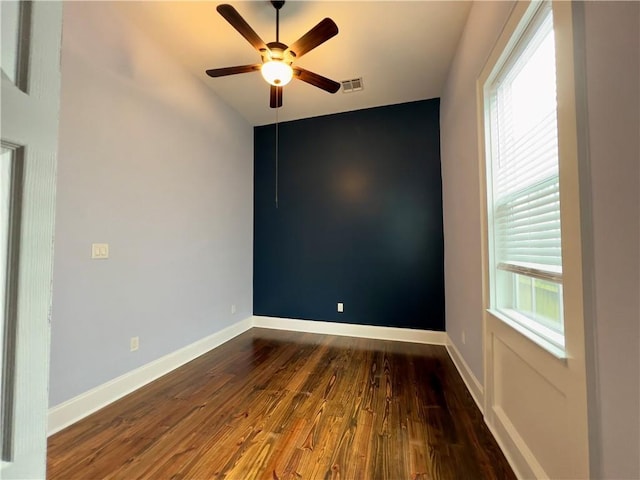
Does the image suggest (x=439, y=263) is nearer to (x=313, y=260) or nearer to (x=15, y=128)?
(x=313, y=260)

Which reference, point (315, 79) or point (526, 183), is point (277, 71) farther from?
point (526, 183)

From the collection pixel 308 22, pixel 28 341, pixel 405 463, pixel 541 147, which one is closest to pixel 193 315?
pixel 405 463

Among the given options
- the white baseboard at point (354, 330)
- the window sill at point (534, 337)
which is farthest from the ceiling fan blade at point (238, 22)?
the white baseboard at point (354, 330)

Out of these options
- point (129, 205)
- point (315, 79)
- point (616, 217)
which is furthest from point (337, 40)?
point (616, 217)

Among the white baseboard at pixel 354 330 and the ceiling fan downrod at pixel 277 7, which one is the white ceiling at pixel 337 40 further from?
the white baseboard at pixel 354 330

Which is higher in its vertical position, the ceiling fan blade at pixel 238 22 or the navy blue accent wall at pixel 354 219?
the ceiling fan blade at pixel 238 22

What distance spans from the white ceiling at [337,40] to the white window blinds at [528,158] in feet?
3.25

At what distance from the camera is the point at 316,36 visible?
195cm

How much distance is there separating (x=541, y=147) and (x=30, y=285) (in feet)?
6.01

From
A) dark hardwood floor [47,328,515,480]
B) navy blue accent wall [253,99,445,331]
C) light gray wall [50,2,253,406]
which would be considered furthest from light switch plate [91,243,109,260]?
navy blue accent wall [253,99,445,331]

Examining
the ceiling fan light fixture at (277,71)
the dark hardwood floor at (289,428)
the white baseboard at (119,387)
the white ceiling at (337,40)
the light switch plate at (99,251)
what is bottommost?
the dark hardwood floor at (289,428)

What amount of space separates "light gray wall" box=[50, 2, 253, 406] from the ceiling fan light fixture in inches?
44.7

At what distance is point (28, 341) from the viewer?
478mm

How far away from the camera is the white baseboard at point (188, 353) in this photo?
1.87 m
